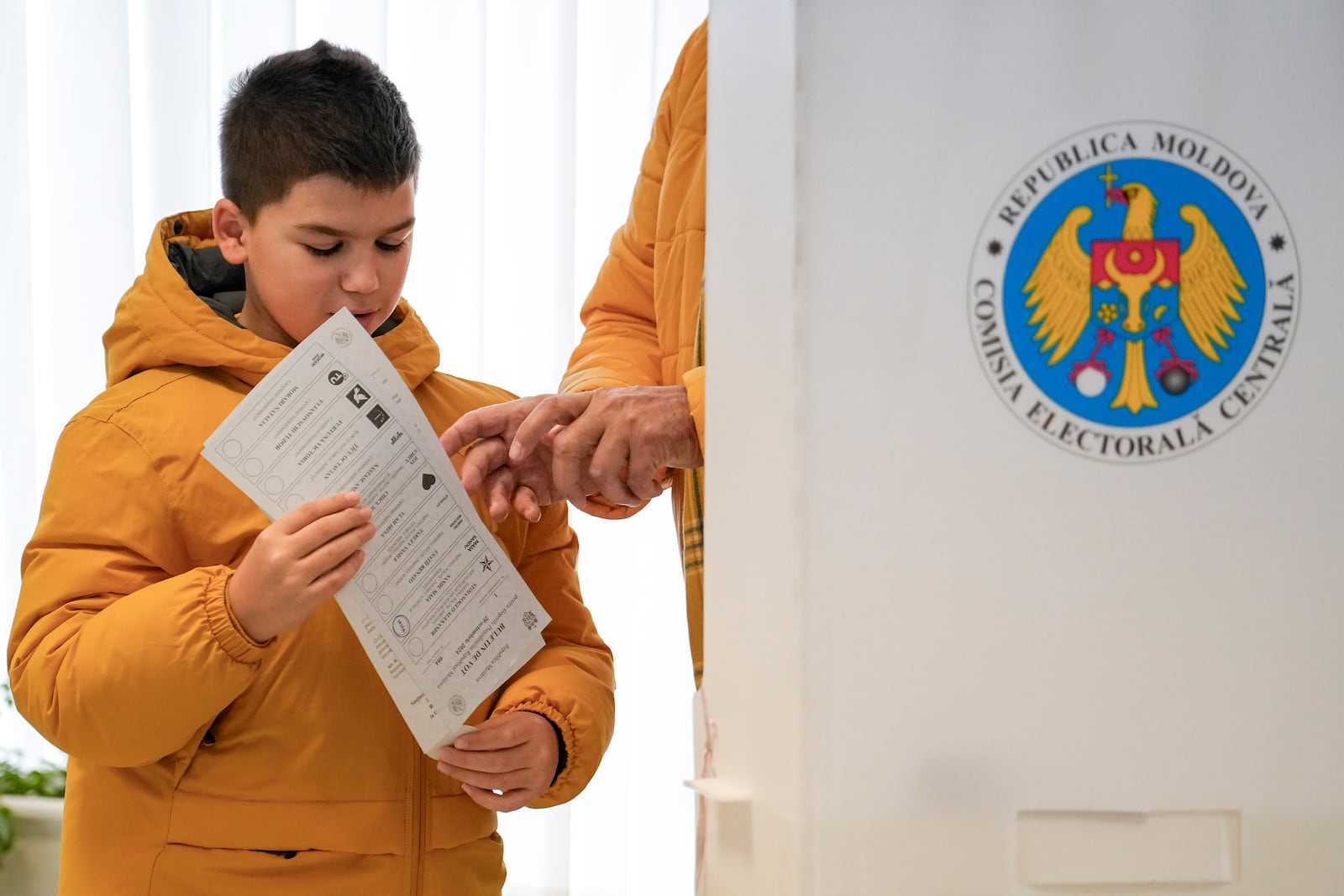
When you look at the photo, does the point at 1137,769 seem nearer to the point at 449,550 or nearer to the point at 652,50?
the point at 449,550

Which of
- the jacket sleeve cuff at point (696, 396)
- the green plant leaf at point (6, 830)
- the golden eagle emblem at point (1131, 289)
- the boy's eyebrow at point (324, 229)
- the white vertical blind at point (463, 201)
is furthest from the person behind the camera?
the white vertical blind at point (463, 201)

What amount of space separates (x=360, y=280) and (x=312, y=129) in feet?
0.49

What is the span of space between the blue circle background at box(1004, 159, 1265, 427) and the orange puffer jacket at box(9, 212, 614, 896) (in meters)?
0.58

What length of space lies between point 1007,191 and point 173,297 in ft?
2.43

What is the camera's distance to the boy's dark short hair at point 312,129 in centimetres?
94

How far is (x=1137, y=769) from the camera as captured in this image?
0.40 m

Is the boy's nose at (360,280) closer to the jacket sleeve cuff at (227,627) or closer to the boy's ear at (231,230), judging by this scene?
the boy's ear at (231,230)

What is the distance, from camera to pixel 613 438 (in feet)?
2.37

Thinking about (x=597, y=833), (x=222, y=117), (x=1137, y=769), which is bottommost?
(x=597, y=833)

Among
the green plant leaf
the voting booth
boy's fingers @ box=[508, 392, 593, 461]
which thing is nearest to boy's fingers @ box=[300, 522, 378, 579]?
boy's fingers @ box=[508, 392, 593, 461]

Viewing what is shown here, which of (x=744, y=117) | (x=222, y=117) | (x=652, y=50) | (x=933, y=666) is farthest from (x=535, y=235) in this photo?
(x=933, y=666)

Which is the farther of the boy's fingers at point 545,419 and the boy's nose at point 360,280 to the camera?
the boy's nose at point 360,280

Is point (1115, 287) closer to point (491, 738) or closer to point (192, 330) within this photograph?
point (491, 738)

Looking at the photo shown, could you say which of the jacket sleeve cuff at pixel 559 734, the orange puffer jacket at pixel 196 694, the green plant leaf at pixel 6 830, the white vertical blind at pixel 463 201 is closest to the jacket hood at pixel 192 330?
the orange puffer jacket at pixel 196 694
